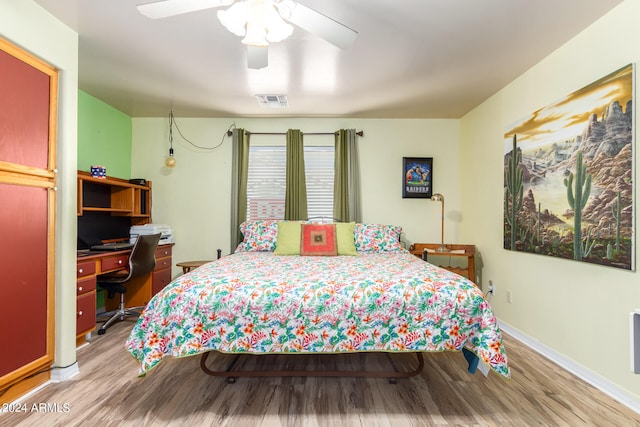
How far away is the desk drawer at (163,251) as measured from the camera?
382 cm

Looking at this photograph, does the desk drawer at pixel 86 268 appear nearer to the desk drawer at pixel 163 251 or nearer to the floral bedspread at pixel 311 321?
the desk drawer at pixel 163 251

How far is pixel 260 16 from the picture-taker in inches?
62.7

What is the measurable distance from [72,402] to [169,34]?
2.50 m

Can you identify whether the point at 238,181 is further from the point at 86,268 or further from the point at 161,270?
the point at 86,268

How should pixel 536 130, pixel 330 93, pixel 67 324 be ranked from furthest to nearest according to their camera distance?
pixel 330 93
pixel 536 130
pixel 67 324

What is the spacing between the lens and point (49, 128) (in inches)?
83.0

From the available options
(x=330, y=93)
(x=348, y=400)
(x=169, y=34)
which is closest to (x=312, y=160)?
(x=330, y=93)

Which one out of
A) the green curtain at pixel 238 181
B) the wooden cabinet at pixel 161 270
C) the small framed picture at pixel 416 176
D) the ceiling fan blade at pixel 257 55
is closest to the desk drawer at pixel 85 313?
the wooden cabinet at pixel 161 270

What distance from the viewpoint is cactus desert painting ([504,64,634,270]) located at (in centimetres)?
193

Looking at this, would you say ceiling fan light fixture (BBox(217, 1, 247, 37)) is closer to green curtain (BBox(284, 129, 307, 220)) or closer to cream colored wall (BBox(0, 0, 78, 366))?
cream colored wall (BBox(0, 0, 78, 366))

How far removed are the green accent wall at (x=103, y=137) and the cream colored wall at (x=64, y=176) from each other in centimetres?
126

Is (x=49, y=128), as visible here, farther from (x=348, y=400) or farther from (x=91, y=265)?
(x=348, y=400)

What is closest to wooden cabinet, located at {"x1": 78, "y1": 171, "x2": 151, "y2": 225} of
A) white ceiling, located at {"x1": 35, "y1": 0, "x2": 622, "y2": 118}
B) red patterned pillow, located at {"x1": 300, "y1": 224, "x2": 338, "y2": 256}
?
white ceiling, located at {"x1": 35, "y1": 0, "x2": 622, "y2": 118}

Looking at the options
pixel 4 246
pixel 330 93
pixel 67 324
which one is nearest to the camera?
pixel 4 246
